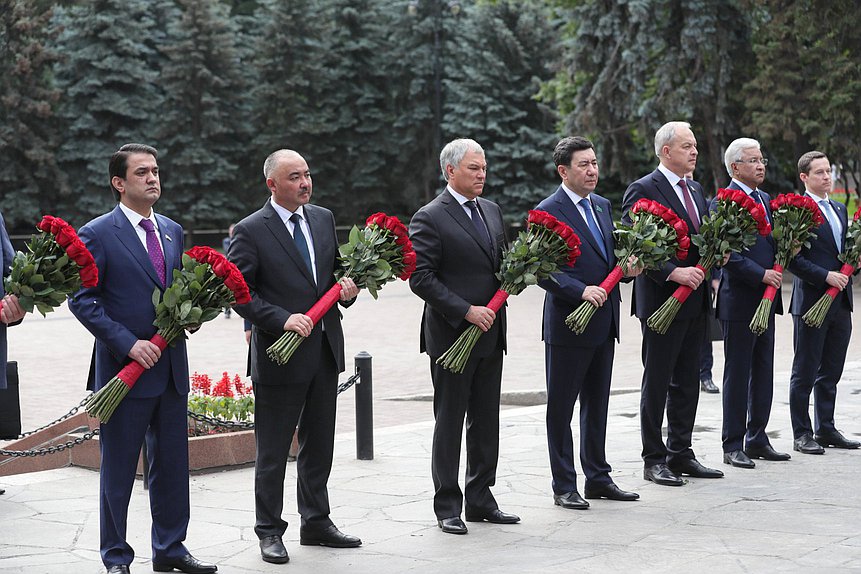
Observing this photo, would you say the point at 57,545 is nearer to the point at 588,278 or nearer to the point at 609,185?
the point at 588,278

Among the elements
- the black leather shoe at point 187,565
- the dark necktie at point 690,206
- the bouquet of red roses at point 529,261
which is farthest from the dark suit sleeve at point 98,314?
the dark necktie at point 690,206

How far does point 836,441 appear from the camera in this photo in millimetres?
9492

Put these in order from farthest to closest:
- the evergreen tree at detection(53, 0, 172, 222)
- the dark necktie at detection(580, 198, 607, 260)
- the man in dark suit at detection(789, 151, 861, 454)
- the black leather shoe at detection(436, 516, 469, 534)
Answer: the evergreen tree at detection(53, 0, 172, 222), the man in dark suit at detection(789, 151, 861, 454), the dark necktie at detection(580, 198, 607, 260), the black leather shoe at detection(436, 516, 469, 534)

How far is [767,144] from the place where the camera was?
3109cm

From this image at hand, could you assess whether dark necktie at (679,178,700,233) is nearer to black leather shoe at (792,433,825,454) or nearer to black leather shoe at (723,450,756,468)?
black leather shoe at (723,450,756,468)

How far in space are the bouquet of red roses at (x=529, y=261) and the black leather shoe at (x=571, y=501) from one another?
1.19 m

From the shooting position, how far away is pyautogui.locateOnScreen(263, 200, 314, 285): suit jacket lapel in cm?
660

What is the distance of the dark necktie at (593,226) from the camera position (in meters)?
7.73

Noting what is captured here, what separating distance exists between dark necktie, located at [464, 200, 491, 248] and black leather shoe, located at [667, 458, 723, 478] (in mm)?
2382

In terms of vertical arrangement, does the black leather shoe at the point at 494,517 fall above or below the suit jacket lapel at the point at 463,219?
below

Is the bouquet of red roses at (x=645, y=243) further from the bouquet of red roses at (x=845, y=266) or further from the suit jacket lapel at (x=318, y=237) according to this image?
the bouquet of red roses at (x=845, y=266)

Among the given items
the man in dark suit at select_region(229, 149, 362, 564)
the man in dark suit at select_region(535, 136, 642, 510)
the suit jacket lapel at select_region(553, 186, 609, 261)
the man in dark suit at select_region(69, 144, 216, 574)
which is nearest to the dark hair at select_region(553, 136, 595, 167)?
the man in dark suit at select_region(535, 136, 642, 510)

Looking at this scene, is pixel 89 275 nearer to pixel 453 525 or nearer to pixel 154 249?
pixel 154 249

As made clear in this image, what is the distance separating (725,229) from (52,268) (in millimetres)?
4518
